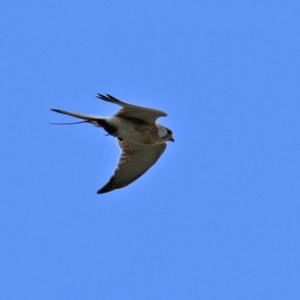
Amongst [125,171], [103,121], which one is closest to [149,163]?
[125,171]

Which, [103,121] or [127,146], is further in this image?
[127,146]

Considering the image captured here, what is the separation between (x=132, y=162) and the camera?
18.2 meters

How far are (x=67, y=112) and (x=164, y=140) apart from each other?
2.04m

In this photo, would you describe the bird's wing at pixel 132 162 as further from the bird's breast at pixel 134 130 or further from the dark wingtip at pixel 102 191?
the bird's breast at pixel 134 130

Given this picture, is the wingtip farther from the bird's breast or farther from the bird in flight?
the bird's breast

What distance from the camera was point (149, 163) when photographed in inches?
721

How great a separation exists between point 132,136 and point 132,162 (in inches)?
45.1

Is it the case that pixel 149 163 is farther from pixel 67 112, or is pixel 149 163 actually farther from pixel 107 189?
pixel 67 112

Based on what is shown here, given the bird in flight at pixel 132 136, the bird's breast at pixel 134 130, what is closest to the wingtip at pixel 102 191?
the bird in flight at pixel 132 136

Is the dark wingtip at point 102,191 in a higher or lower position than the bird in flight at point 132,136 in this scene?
lower

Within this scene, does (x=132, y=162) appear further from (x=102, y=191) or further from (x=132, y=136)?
(x=132, y=136)

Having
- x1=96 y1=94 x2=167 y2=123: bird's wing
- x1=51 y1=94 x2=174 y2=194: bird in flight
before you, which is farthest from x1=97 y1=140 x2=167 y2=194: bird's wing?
x1=96 y1=94 x2=167 y2=123: bird's wing

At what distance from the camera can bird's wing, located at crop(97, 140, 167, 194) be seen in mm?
18078

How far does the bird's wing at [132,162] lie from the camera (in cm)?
1808
